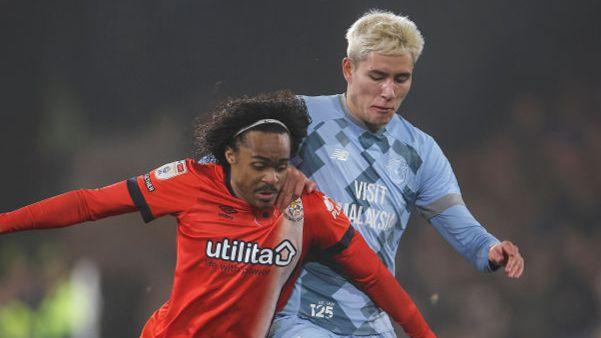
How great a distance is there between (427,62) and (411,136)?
1.64m

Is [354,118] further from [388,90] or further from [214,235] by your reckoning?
[214,235]

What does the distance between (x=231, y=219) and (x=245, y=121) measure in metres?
0.28

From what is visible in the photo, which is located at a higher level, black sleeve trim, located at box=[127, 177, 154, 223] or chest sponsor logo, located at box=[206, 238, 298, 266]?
black sleeve trim, located at box=[127, 177, 154, 223]

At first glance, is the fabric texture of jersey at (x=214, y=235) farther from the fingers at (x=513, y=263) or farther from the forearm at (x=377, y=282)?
the fingers at (x=513, y=263)

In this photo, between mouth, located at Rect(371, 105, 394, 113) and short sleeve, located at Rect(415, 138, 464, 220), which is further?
short sleeve, located at Rect(415, 138, 464, 220)

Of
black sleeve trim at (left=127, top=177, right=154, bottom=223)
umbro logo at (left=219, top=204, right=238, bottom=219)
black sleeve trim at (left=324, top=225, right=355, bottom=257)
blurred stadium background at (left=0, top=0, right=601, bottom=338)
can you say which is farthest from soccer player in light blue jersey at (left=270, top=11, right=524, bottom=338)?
blurred stadium background at (left=0, top=0, right=601, bottom=338)

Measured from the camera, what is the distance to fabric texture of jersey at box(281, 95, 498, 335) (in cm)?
266

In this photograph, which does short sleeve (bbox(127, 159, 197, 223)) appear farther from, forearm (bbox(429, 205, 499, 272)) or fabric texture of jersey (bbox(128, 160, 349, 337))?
forearm (bbox(429, 205, 499, 272))

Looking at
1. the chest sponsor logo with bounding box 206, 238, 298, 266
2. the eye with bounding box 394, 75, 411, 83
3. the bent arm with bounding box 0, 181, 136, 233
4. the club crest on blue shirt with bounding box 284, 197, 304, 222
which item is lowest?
the chest sponsor logo with bounding box 206, 238, 298, 266

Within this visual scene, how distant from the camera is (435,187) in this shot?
2.89 meters

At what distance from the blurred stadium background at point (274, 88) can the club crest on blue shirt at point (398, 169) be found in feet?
5.17

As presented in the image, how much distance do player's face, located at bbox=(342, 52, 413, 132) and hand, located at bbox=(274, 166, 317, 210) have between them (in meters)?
0.40

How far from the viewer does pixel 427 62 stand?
175 inches

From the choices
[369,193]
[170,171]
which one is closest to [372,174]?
[369,193]
